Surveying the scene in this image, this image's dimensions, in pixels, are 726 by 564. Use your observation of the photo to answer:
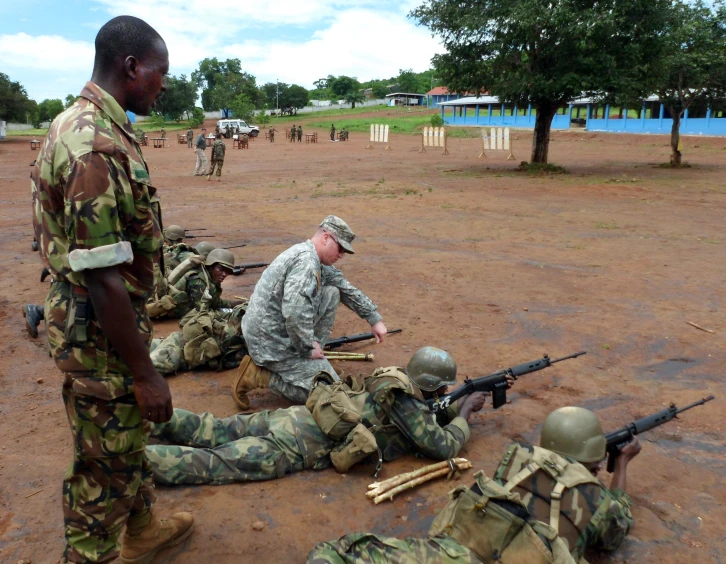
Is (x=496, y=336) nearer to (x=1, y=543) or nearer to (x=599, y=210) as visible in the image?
(x=1, y=543)

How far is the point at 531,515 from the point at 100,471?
5.71 ft

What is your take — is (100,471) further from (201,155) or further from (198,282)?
(201,155)

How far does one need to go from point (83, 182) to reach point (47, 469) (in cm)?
257

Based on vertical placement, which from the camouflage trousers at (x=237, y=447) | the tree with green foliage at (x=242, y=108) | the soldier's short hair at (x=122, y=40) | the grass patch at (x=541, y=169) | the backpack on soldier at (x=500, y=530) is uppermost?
the tree with green foliage at (x=242, y=108)

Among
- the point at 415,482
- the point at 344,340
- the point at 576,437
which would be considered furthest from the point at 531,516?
the point at 344,340

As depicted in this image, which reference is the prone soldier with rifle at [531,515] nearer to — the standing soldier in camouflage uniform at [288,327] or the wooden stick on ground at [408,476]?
the wooden stick on ground at [408,476]

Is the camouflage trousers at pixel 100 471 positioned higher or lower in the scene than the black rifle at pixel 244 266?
higher

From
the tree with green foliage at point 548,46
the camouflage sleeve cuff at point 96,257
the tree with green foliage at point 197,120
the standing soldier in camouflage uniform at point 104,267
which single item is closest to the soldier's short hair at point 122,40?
the standing soldier in camouflage uniform at point 104,267

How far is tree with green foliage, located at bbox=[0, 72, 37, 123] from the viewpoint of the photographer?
167ft

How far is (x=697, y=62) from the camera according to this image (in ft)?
71.6

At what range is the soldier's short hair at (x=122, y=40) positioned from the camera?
2.16 meters

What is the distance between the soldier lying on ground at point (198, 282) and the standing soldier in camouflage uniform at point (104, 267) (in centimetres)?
379

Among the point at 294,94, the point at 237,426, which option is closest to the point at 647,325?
the point at 237,426

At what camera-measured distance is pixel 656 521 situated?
11.2ft
